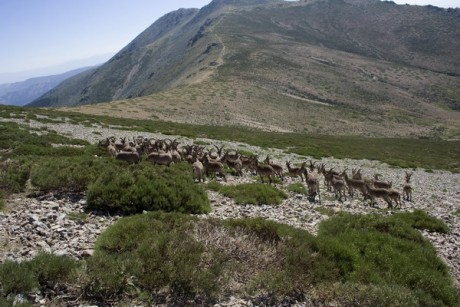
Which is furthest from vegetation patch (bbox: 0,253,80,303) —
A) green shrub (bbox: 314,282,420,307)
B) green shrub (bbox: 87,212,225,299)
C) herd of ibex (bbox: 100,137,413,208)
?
herd of ibex (bbox: 100,137,413,208)

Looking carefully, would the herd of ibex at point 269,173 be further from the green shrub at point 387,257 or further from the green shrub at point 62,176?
the green shrub at point 387,257

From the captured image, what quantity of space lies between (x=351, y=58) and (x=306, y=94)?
218 feet

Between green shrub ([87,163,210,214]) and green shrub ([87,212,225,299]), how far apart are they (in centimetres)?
307

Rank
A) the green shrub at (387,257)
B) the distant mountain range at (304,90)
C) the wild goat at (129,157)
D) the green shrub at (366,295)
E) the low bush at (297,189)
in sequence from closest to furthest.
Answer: the green shrub at (366,295)
the green shrub at (387,257)
the wild goat at (129,157)
the low bush at (297,189)
the distant mountain range at (304,90)

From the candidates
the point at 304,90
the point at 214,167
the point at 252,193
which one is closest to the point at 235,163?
the point at 214,167

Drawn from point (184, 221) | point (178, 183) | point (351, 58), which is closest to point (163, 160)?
point (178, 183)

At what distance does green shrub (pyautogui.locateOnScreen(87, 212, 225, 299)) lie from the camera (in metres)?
8.16

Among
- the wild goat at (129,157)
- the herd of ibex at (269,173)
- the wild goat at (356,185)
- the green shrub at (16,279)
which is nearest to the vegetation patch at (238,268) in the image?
the green shrub at (16,279)

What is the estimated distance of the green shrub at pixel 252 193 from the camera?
1680cm

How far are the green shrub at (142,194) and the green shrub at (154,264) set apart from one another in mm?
3075

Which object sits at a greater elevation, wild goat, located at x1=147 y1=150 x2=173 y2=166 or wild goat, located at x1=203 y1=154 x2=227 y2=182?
wild goat, located at x1=147 y1=150 x2=173 y2=166

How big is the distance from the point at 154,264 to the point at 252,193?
9359mm

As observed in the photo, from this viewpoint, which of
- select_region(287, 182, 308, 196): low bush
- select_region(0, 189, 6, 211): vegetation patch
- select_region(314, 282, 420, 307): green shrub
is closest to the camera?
select_region(314, 282, 420, 307): green shrub

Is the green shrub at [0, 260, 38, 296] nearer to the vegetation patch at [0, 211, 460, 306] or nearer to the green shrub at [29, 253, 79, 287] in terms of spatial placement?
the vegetation patch at [0, 211, 460, 306]
